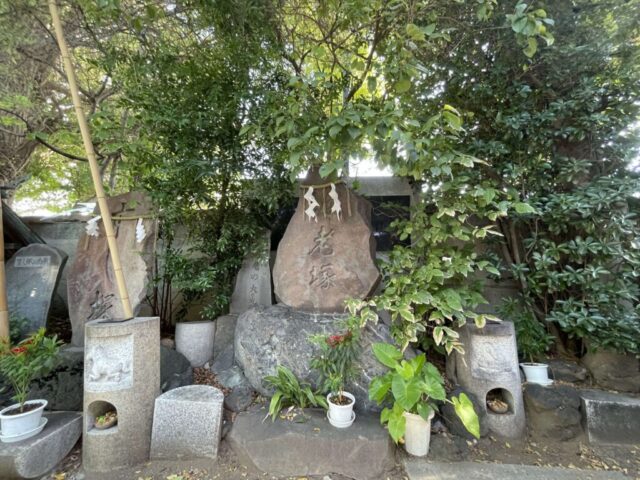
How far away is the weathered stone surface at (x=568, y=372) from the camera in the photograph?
312cm

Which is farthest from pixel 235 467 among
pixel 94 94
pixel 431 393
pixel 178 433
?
pixel 94 94

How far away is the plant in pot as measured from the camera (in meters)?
2.31

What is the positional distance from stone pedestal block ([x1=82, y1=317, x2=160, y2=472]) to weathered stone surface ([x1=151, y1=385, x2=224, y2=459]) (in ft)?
0.46

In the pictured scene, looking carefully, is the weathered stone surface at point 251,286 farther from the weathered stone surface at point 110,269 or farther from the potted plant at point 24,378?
the potted plant at point 24,378

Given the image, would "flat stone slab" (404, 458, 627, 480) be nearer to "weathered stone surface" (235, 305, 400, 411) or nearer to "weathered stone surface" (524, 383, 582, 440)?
"weathered stone surface" (524, 383, 582, 440)

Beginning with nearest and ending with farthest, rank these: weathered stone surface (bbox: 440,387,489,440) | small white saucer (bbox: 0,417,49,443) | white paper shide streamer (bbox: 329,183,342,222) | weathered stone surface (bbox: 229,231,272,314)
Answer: small white saucer (bbox: 0,417,49,443) → weathered stone surface (bbox: 440,387,489,440) → white paper shide streamer (bbox: 329,183,342,222) → weathered stone surface (bbox: 229,231,272,314)

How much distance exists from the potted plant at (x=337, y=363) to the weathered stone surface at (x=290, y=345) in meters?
0.16

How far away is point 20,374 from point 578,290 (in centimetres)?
542

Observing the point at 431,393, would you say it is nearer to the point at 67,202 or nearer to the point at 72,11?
the point at 72,11

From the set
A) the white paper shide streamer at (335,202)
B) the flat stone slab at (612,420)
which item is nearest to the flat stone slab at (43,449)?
the white paper shide streamer at (335,202)

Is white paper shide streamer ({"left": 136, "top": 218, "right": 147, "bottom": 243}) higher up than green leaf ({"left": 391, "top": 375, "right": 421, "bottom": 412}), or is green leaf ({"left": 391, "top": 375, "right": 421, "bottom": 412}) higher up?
white paper shide streamer ({"left": 136, "top": 218, "right": 147, "bottom": 243})

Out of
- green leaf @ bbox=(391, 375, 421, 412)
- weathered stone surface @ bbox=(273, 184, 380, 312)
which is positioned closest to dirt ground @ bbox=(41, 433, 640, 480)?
green leaf @ bbox=(391, 375, 421, 412)

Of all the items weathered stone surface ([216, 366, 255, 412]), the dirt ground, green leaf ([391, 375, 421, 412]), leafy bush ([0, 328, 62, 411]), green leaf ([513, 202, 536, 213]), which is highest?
green leaf ([513, 202, 536, 213])

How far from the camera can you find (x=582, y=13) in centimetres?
302
